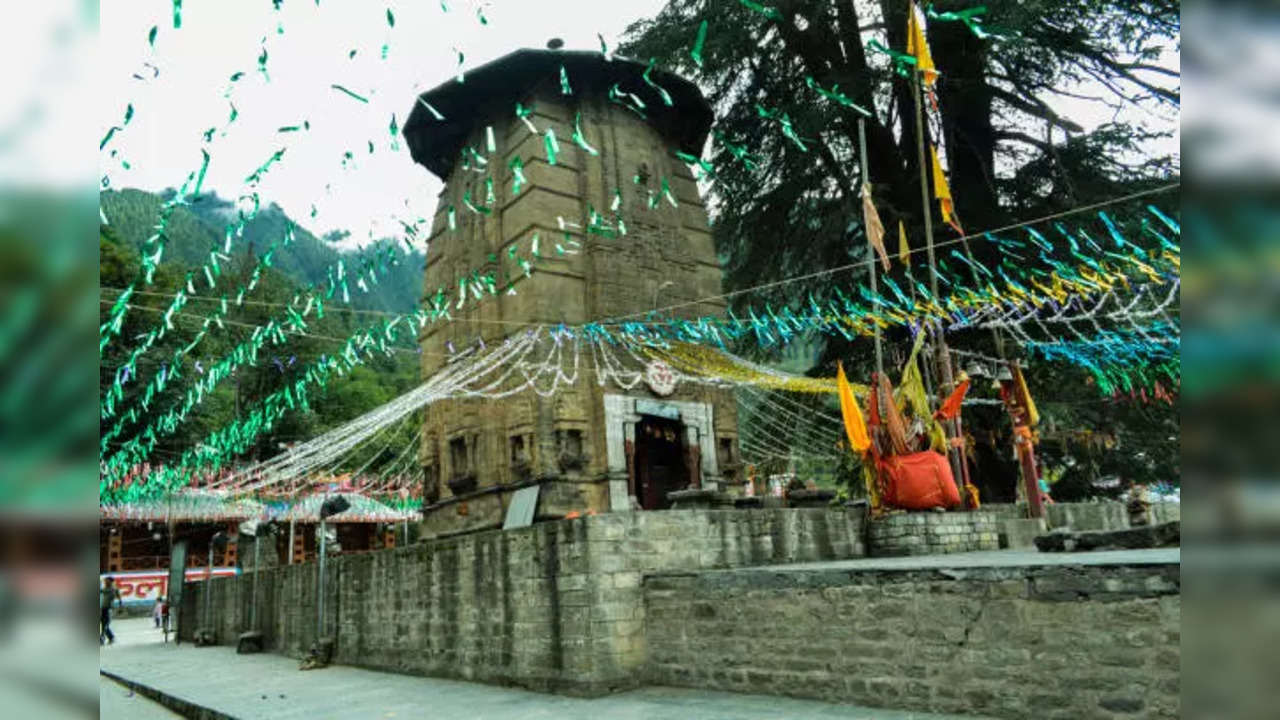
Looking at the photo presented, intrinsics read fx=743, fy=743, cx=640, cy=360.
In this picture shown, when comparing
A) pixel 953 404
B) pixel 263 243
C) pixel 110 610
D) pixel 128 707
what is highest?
pixel 263 243

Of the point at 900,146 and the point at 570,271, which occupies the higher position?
the point at 900,146

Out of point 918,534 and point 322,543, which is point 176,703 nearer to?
point 322,543

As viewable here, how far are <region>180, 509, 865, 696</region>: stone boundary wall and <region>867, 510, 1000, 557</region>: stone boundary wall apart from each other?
0.29 m

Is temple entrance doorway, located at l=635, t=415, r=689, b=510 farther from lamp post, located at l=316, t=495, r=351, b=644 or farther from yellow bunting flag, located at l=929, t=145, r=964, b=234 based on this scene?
yellow bunting flag, located at l=929, t=145, r=964, b=234

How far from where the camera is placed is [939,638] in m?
5.89

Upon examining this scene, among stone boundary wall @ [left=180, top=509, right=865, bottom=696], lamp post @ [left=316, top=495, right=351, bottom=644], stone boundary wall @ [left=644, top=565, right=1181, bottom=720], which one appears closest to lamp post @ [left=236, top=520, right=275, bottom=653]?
lamp post @ [left=316, top=495, right=351, bottom=644]

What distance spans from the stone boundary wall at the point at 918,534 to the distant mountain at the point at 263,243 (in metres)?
50.1

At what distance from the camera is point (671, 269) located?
16.9 metres

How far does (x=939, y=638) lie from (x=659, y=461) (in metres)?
10.5

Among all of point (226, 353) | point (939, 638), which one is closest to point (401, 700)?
point (939, 638)

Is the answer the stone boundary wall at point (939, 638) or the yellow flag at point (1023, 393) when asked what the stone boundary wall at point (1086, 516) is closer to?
the yellow flag at point (1023, 393)

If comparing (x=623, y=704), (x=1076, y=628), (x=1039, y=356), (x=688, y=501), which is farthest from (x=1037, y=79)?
(x=623, y=704)

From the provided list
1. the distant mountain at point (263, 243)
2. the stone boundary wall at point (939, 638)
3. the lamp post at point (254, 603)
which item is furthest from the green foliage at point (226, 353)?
the stone boundary wall at point (939, 638)

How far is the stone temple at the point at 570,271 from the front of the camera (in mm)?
14570
